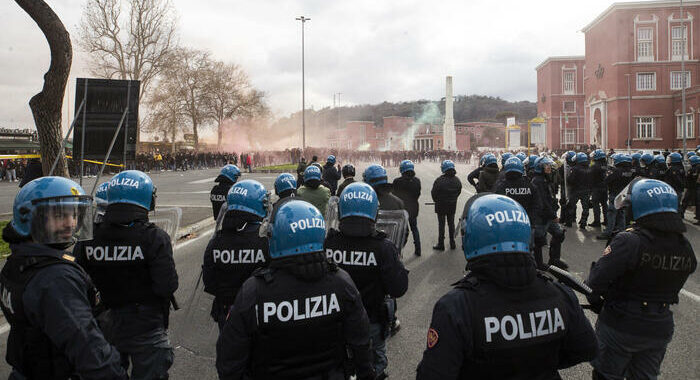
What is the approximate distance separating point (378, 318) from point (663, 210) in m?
1.91

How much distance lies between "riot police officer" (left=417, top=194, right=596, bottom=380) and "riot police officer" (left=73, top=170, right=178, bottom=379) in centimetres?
193

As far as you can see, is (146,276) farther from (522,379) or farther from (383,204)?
(383,204)

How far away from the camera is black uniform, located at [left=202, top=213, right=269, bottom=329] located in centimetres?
323

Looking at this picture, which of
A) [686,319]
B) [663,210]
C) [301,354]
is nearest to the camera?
[301,354]

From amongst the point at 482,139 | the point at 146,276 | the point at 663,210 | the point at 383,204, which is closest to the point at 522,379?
the point at 663,210

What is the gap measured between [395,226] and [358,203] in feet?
4.99

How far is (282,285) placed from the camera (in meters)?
2.11

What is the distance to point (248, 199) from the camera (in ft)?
11.2

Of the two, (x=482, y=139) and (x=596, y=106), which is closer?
(x=596, y=106)

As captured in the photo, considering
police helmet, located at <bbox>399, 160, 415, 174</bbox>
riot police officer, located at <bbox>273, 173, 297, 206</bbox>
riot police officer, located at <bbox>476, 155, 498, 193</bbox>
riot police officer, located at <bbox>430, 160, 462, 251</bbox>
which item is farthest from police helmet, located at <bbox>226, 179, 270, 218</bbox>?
riot police officer, located at <bbox>430, 160, 462, 251</bbox>

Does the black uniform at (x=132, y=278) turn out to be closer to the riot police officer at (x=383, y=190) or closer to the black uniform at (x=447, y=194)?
the riot police officer at (x=383, y=190)

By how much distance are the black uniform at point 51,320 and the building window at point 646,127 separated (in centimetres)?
4568

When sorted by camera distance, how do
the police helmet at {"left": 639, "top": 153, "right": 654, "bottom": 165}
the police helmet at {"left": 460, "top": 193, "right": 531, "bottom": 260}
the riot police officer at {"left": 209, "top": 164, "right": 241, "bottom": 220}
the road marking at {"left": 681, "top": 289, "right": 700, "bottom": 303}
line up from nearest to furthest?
the police helmet at {"left": 460, "top": 193, "right": 531, "bottom": 260}
the road marking at {"left": 681, "top": 289, "right": 700, "bottom": 303}
the riot police officer at {"left": 209, "top": 164, "right": 241, "bottom": 220}
the police helmet at {"left": 639, "top": 153, "right": 654, "bottom": 165}

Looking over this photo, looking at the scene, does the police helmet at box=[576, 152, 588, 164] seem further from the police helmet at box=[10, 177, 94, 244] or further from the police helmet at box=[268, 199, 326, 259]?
the police helmet at box=[10, 177, 94, 244]
